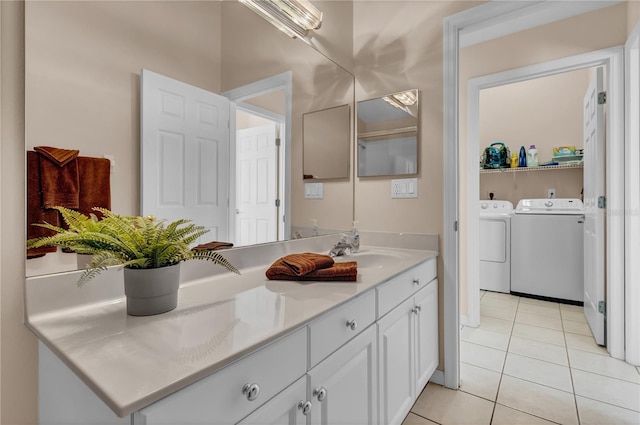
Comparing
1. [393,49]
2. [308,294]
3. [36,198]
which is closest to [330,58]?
[393,49]

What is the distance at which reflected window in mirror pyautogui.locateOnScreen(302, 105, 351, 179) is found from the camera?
1862 millimetres

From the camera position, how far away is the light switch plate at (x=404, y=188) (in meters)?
1.91

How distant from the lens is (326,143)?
200 cm

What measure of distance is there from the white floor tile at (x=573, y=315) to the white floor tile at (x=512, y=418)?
6.00 feet

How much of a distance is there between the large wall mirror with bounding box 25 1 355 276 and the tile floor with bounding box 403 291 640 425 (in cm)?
135

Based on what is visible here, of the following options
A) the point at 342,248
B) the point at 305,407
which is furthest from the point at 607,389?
the point at 305,407

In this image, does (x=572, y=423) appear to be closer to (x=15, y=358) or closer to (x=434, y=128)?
(x=434, y=128)

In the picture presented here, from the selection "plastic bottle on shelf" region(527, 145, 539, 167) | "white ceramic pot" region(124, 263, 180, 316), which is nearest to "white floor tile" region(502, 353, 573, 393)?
"white ceramic pot" region(124, 263, 180, 316)

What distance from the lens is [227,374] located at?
0.62 metres

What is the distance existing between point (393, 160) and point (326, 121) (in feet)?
1.61

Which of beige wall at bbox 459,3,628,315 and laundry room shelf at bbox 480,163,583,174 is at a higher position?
beige wall at bbox 459,3,628,315

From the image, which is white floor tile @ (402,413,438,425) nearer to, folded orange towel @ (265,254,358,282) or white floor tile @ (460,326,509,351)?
folded orange towel @ (265,254,358,282)

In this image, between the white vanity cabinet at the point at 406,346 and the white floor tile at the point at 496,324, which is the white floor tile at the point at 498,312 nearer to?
the white floor tile at the point at 496,324

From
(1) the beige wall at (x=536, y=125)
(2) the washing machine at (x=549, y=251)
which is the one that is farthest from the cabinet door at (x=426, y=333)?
(1) the beige wall at (x=536, y=125)
